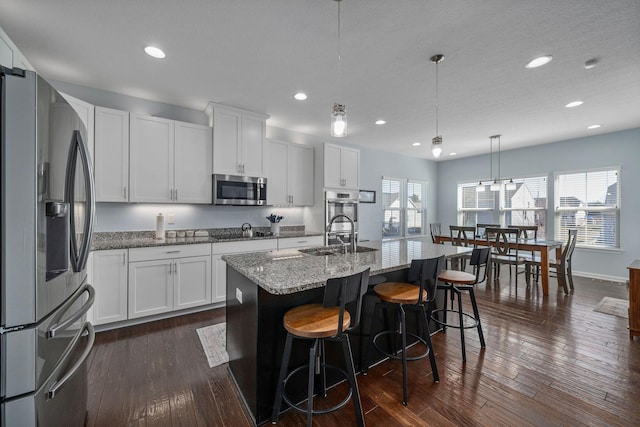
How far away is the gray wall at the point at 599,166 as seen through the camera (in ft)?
15.2

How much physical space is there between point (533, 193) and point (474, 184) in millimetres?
1291

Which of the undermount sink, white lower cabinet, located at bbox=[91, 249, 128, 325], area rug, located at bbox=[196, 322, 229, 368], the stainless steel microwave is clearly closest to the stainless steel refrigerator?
area rug, located at bbox=[196, 322, 229, 368]

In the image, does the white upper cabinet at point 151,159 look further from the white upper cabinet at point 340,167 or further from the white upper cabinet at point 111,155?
the white upper cabinet at point 340,167

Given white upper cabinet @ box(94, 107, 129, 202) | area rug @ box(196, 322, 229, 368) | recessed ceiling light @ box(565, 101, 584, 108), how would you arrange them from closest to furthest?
1. area rug @ box(196, 322, 229, 368)
2. white upper cabinet @ box(94, 107, 129, 202)
3. recessed ceiling light @ box(565, 101, 584, 108)

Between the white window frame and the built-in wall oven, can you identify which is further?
the white window frame

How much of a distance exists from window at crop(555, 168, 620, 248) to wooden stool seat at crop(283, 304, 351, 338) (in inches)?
240

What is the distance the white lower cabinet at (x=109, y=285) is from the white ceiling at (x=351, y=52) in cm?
195

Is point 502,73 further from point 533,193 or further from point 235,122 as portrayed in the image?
point 533,193

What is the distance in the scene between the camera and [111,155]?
3061 millimetres

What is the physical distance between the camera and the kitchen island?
5.22 feet

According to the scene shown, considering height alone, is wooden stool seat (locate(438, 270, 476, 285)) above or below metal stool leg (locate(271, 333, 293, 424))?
above

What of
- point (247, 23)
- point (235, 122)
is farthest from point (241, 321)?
point (235, 122)

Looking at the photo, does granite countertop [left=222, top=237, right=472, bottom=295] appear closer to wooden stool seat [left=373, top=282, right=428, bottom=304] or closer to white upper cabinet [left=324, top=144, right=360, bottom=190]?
wooden stool seat [left=373, top=282, right=428, bottom=304]

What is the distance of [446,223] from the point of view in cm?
748
